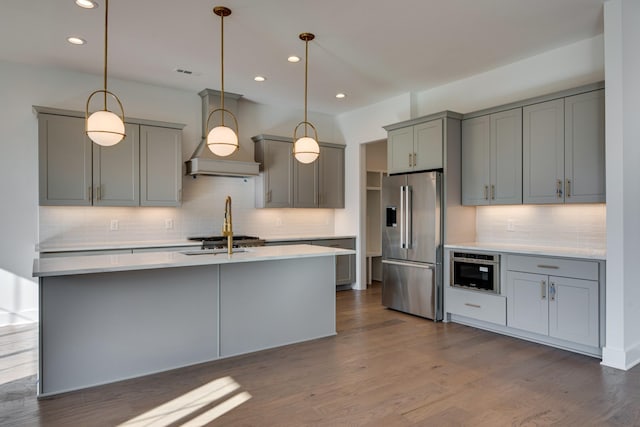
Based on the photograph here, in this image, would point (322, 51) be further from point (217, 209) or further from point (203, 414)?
point (203, 414)

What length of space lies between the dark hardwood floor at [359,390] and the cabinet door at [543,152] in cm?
148

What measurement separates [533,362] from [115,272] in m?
3.39

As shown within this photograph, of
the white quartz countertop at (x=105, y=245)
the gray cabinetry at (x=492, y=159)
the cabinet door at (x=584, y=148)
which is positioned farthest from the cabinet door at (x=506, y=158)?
the white quartz countertop at (x=105, y=245)

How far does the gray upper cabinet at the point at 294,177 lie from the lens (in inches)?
243

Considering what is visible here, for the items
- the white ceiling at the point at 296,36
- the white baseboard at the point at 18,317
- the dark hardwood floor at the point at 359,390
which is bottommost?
the dark hardwood floor at the point at 359,390

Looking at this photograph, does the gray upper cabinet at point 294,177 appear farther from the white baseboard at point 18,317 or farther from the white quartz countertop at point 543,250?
the white baseboard at point 18,317

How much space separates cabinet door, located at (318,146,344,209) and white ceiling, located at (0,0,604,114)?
1556mm

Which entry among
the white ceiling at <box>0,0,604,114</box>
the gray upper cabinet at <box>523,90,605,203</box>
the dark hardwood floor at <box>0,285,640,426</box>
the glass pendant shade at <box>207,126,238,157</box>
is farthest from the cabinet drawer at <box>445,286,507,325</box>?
the glass pendant shade at <box>207,126,238,157</box>

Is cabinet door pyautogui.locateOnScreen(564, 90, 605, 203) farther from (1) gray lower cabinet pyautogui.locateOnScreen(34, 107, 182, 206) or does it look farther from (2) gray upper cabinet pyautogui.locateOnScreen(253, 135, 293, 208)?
(1) gray lower cabinet pyautogui.locateOnScreen(34, 107, 182, 206)

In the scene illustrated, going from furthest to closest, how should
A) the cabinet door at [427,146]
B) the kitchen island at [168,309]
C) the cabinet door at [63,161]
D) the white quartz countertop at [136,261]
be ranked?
the cabinet door at [427,146] < the cabinet door at [63,161] < the kitchen island at [168,309] < the white quartz countertop at [136,261]

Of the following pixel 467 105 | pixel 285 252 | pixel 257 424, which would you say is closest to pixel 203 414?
pixel 257 424

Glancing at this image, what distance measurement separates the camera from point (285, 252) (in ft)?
12.4

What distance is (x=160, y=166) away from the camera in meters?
5.21

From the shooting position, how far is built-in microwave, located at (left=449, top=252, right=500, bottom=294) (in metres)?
4.27
